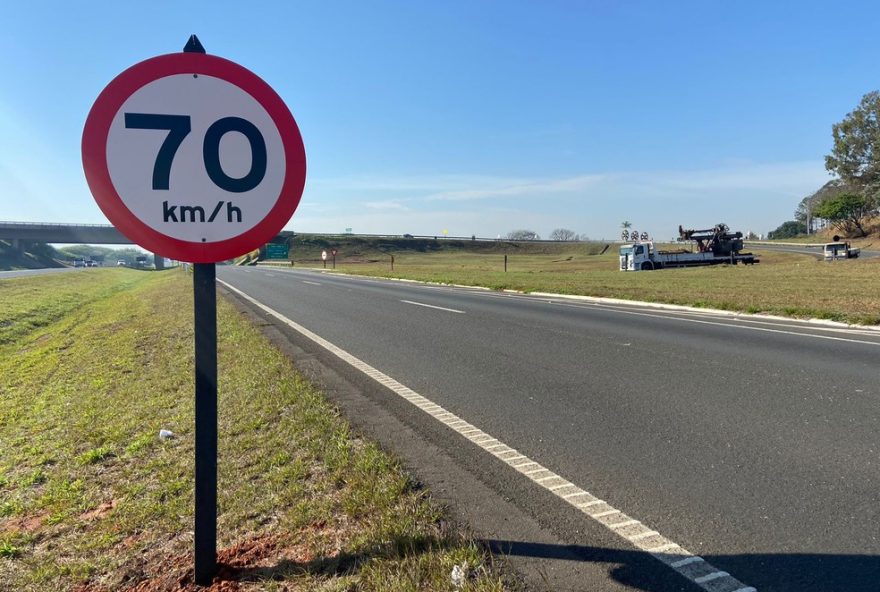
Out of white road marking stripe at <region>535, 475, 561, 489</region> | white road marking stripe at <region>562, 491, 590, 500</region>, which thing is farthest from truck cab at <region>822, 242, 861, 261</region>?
white road marking stripe at <region>562, 491, 590, 500</region>

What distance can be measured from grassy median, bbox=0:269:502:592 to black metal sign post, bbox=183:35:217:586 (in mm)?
156

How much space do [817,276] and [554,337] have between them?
18.7 meters

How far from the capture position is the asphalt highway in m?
2.76

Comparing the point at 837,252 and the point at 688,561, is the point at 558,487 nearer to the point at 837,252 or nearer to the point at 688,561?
the point at 688,561

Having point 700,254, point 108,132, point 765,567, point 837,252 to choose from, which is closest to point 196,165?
point 108,132

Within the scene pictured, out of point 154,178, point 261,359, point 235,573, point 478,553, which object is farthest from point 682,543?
point 261,359

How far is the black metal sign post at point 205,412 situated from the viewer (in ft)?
7.65

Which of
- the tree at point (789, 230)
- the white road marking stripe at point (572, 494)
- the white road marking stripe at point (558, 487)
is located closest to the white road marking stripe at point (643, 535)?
the white road marking stripe at point (572, 494)

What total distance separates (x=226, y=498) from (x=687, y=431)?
3.33 m

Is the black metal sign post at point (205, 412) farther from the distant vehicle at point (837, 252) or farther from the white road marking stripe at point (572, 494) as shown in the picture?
the distant vehicle at point (837, 252)

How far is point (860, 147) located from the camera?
241 ft

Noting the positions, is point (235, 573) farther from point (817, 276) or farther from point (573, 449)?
point (817, 276)

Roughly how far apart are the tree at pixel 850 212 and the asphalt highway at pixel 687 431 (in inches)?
3287

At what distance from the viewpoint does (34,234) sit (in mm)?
81625
